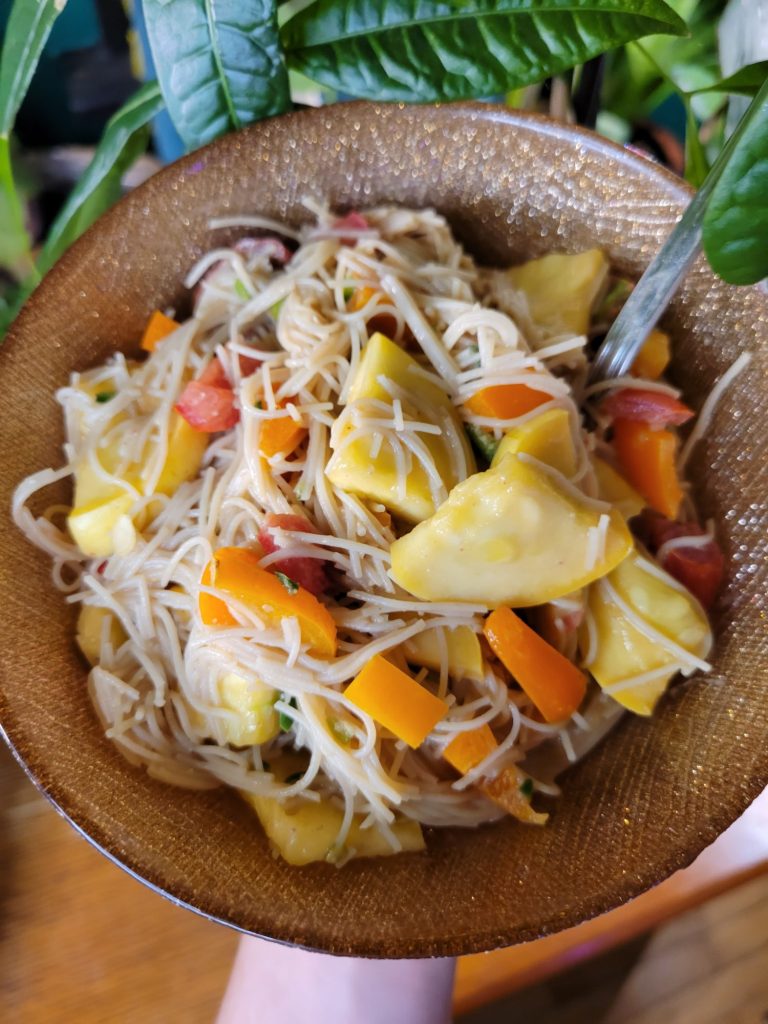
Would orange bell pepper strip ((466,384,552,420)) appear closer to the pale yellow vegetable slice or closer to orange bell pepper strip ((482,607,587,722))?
orange bell pepper strip ((482,607,587,722))

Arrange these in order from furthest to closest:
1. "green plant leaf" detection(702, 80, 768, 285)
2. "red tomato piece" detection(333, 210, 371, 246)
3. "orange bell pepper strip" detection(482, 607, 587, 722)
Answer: "red tomato piece" detection(333, 210, 371, 246) < "orange bell pepper strip" detection(482, 607, 587, 722) < "green plant leaf" detection(702, 80, 768, 285)

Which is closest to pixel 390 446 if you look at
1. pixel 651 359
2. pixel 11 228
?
pixel 651 359

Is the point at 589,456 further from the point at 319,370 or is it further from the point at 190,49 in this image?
the point at 190,49

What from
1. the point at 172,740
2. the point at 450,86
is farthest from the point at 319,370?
the point at 172,740

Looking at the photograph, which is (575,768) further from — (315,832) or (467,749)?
(315,832)

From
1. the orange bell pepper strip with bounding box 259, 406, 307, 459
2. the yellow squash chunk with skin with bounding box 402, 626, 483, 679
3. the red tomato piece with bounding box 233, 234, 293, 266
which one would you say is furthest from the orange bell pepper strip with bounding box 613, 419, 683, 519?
the red tomato piece with bounding box 233, 234, 293, 266

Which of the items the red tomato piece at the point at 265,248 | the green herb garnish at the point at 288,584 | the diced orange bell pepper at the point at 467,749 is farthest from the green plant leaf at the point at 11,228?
the diced orange bell pepper at the point at 467,749
